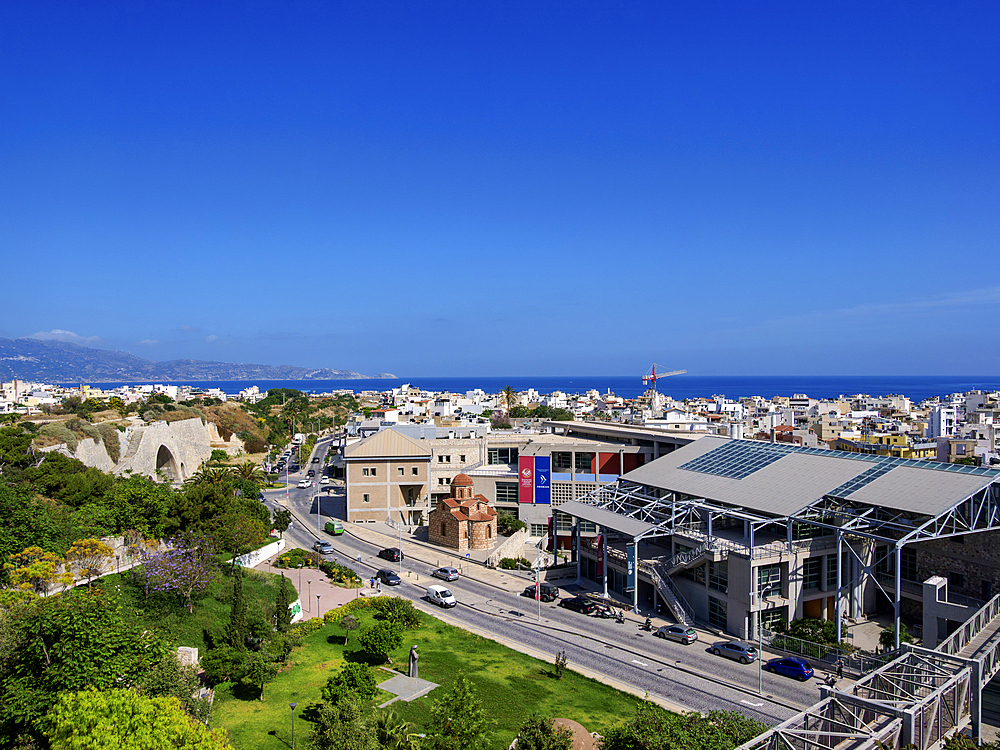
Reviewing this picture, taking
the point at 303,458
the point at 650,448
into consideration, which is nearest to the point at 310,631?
the point at 650,448

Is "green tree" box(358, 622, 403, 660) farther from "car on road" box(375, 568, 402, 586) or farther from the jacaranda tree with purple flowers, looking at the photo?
"car on road" box(375, 568, 402, 586)

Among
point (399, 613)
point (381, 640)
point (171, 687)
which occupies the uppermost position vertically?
point (171, 687)

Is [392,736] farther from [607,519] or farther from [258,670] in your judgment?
[607,519]

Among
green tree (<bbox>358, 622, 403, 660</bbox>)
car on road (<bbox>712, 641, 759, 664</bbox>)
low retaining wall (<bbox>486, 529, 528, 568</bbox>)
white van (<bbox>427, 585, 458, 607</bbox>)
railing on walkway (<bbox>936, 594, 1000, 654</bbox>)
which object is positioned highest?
railing on walkway (<bbox>936, 594, 1000, 654</bbox>)

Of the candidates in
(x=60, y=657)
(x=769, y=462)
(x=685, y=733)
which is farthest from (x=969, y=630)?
(x=60, y=657)

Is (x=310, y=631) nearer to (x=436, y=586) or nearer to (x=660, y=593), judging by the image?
(x=436, y=586)

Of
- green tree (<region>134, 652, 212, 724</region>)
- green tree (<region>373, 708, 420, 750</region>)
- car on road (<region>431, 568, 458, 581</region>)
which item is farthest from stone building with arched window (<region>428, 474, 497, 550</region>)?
green tree (<region>373, 708, 420, 750</region>)
